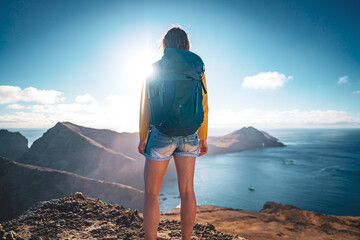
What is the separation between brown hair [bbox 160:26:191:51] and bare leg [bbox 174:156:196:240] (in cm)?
116

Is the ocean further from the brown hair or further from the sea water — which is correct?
the brown hair

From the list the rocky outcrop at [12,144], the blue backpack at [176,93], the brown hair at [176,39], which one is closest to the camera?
the blue backpack at [176,93]

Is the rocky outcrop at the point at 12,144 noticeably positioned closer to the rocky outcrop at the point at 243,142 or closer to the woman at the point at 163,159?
the rocky outcrop at the point at 243,142

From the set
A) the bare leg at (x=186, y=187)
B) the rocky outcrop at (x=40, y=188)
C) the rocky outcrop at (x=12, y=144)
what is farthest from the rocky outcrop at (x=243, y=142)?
the bare leg at (x=186, y=187)

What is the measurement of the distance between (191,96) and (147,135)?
0.60m

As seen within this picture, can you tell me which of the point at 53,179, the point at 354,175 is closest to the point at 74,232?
the point at 53,179

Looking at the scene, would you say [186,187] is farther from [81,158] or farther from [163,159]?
[81,158]

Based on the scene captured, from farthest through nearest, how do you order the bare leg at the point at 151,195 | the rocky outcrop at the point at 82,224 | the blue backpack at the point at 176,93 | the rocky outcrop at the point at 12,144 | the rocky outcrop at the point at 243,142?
the rocky outcrop at the point at 243,142
the rocky outcrop at the point at 12,144
the rocky outcrop at the point at 82,224
the bare leg at the point at 151,195
the blue backpack at the point at 176,93

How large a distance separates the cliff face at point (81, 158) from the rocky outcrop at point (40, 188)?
19.8m

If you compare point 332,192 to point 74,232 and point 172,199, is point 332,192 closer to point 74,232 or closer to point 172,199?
point 172,199

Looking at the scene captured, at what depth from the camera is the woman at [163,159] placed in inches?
61.4

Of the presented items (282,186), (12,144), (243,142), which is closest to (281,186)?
(282,186)

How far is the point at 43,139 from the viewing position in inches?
2261

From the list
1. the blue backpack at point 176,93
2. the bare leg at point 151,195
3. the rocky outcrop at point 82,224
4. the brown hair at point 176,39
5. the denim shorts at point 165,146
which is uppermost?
the brown hair at point 176,39
